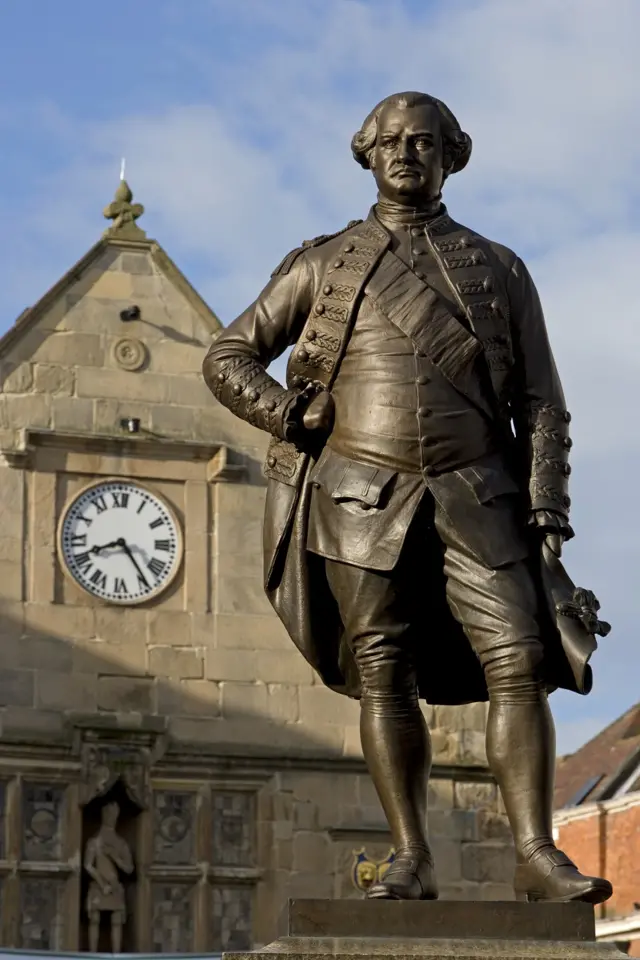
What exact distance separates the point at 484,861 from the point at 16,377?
16.8ft

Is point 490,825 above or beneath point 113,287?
beneath

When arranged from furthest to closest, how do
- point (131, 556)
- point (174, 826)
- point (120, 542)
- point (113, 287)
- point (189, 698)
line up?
point (113, 287), point (120, 542), point (131, 556), point (189, 698), point (174, 826)

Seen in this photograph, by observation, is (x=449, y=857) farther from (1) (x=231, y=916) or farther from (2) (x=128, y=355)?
(2) (x=128, y=355)

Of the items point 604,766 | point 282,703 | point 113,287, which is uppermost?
point 113,287

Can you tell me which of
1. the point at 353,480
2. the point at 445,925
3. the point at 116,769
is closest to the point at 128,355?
the point at 116,769

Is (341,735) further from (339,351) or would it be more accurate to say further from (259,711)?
(339,351)

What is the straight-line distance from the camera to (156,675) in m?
20.6

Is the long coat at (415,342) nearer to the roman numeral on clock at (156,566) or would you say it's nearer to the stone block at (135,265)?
the roman numeral on clock at (156,566)

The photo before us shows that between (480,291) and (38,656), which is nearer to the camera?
(480,291)

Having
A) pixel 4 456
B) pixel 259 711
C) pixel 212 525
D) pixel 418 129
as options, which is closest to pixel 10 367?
pixel 4 456

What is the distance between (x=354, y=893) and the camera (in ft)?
66.1

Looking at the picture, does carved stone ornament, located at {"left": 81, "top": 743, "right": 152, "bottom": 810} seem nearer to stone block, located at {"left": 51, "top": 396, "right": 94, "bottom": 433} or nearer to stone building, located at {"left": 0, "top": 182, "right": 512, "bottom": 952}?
stone building, located at {"left": 0, "top": 182, "right": 512, "bottom": 952}

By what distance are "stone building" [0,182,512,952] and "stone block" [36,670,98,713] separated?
1cm

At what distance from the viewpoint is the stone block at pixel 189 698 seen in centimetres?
2052
